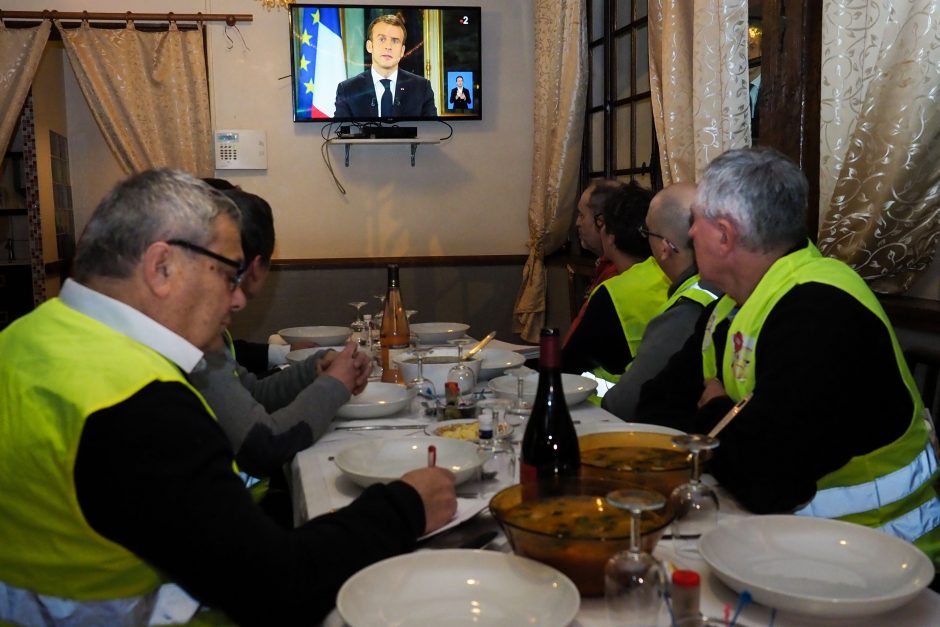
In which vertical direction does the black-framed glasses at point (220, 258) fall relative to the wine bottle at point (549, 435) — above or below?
above

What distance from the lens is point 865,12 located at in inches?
102

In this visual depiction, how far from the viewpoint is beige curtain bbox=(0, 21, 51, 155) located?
508cm

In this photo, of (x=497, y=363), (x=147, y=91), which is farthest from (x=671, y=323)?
(x=147, y=91)

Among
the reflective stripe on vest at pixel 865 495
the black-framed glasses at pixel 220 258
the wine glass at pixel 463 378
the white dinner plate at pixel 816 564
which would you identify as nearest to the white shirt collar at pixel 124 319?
the black-framed glasses at pixel 220 258

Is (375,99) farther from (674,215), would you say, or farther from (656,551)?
(656,551)

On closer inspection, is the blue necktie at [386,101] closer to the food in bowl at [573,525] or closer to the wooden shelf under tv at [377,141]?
the wooden shelf under tv at [377,141]

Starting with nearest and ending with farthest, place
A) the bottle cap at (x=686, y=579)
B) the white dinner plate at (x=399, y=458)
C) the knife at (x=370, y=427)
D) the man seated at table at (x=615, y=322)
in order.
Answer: the bottle cap at (x=686, y=579), the white dinner plate at (x=399, y=458), the knife at (x=370, y=427), the man seated at table at (x=615, y=322)

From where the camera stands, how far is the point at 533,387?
7.84 ft

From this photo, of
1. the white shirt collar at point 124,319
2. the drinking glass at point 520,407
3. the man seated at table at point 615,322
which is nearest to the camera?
the white shirt collar at point 124,319

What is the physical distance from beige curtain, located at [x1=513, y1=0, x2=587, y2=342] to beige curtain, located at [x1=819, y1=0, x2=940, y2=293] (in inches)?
97.1

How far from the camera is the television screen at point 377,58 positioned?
17.5 feet

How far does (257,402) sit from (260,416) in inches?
8.1

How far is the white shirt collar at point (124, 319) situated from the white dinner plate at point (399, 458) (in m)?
0.44

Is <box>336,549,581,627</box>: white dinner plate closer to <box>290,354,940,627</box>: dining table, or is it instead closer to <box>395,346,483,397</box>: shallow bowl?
<box>290,354,940,627</box>: dining table
